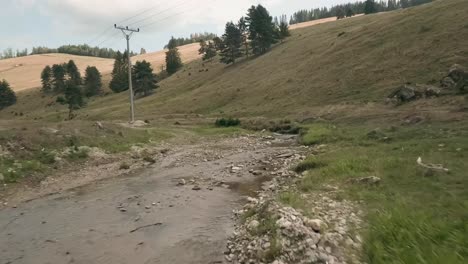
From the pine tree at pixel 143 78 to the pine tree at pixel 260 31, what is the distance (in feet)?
100

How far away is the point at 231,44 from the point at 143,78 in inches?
1063

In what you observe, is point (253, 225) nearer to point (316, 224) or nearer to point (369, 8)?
point (316, 224)

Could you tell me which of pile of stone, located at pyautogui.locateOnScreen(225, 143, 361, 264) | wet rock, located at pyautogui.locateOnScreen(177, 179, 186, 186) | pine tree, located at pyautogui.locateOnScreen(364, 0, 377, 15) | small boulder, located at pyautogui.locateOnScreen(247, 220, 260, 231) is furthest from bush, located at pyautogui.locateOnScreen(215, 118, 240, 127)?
pine tree, located at pyautogui.locateOnScreen(364, 0, 377, 15)

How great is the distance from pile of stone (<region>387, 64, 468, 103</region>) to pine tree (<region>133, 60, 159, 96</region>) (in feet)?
266

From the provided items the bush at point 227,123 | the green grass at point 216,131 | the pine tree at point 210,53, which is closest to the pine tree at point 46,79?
the pine tree at point 210,53

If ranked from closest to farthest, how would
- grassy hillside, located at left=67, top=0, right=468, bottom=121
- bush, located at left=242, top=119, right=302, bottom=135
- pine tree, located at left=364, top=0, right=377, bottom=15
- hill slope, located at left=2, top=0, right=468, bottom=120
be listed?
1. bush, located at left=242, top=119, right=302, bottom=135
2. hill slope, located at left=2, top=0, right=468, bottom=120
3. grassy hillside, located at left=67, top=0, right=468, bottom=121
4. pine tree, located at left=364, top=0, right=377, bottom=15

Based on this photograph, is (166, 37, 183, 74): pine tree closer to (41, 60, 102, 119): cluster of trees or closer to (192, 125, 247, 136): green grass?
(41, 60, 102, 119): cluster of trees

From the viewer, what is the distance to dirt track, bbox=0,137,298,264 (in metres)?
12.3

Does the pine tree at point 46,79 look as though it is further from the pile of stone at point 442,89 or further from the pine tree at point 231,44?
the pile of stone at point 442,89

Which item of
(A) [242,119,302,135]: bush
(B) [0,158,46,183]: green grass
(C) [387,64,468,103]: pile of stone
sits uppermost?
(C) [387,64,468,103]: pile of stone

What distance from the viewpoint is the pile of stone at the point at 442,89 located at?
36.6 meters

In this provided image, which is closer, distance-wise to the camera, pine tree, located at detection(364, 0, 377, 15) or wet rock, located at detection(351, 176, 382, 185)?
wet rock, located at detection(351, 176, 382, 185)

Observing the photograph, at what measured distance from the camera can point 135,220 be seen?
15.6 meters

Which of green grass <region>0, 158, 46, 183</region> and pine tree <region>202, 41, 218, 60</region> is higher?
pine tree <region>202, 41, 218, 60</region>
